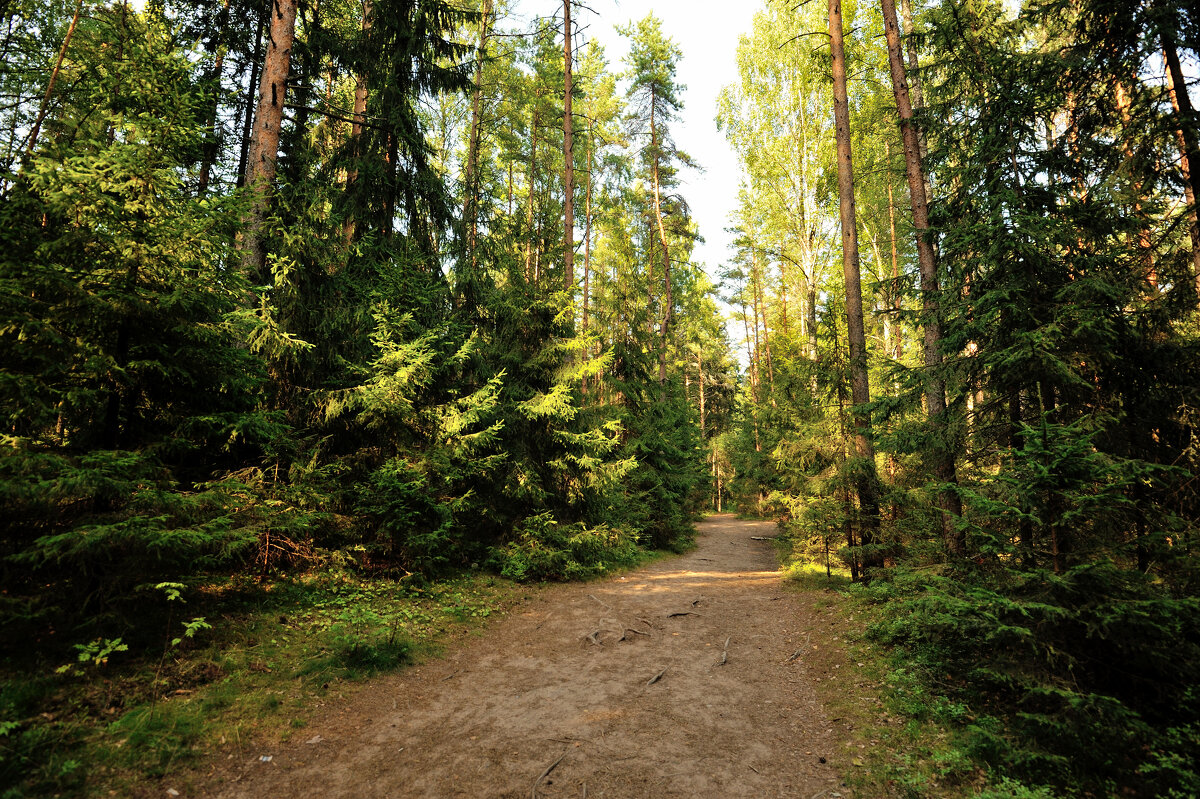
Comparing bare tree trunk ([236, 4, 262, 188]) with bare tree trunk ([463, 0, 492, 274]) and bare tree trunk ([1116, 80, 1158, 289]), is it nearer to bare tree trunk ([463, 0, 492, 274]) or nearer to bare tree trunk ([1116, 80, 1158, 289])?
bare tree trunk ([463, 0, 492, 274])

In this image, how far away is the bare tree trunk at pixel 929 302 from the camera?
7.69 meters

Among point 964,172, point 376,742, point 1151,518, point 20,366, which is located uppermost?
point 964,172

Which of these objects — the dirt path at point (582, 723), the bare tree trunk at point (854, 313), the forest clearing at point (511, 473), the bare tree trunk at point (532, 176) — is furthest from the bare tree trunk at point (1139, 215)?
the bare tree trunk at point (532, 176)

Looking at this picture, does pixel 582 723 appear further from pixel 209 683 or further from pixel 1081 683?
pixel 1081 683

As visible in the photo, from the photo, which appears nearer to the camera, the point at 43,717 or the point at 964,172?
the point at 43,717

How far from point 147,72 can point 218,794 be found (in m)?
6.99

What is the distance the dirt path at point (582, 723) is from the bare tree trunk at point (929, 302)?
3.28 metres

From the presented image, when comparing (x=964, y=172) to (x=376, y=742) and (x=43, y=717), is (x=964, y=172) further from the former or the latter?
(x=43, y=717)

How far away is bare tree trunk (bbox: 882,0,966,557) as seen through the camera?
303 inches

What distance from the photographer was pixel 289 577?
721 centimetres

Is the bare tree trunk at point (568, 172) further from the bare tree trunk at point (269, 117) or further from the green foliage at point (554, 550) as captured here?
the bare tree trunk at point (269, 117)

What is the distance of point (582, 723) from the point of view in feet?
16.5

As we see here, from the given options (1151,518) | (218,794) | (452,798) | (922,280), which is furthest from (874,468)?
(218,794)

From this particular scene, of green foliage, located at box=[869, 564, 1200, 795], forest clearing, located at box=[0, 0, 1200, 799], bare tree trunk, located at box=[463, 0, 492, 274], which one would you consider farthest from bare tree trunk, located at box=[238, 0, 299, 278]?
green foliage, located at box=[869, 564, 1200, 795]
